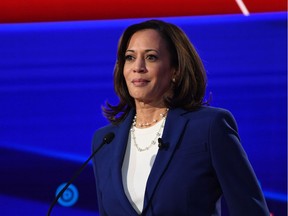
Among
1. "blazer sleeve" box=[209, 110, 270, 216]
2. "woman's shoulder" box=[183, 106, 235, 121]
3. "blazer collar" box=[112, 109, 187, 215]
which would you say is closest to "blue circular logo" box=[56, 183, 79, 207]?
"blazer collar" box=[112, 109, 187, 215]

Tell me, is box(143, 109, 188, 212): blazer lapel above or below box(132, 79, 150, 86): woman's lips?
below

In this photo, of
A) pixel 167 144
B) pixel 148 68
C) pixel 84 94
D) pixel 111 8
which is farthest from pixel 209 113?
pixel 111 8

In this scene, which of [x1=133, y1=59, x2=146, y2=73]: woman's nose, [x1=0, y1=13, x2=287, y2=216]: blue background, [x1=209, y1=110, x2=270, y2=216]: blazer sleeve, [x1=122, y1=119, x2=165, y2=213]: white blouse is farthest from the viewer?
[x1=0, y1=13, x2=287, y2=216]: blue background

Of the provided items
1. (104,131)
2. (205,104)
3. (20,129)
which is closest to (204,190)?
(205,104)

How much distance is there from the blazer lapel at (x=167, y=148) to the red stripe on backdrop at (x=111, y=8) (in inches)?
51.5

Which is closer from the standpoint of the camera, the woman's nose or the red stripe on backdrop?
the woman's nose

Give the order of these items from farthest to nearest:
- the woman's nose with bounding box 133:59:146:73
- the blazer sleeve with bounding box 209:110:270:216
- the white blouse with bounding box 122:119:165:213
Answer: the woman's nose with bounding box 133:59:146:73 < the white blouse with bounding box 122:119:165:213 < the blazer sleeve with bounding box 209:110:270:216

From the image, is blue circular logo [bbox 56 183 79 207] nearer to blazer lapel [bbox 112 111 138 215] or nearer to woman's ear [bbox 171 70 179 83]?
blazer lapel [bbox 112 111 138 215]

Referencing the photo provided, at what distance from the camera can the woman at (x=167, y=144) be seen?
1.78 metres

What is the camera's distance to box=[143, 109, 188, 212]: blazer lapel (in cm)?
181

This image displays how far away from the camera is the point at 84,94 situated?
317 centimetres

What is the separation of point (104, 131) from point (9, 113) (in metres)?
1.21

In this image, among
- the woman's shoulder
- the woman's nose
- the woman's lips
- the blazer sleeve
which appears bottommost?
the blazer sleeve

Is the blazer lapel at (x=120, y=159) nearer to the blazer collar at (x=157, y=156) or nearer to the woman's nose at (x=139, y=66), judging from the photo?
the blazer collar at (x=157, y=156)
